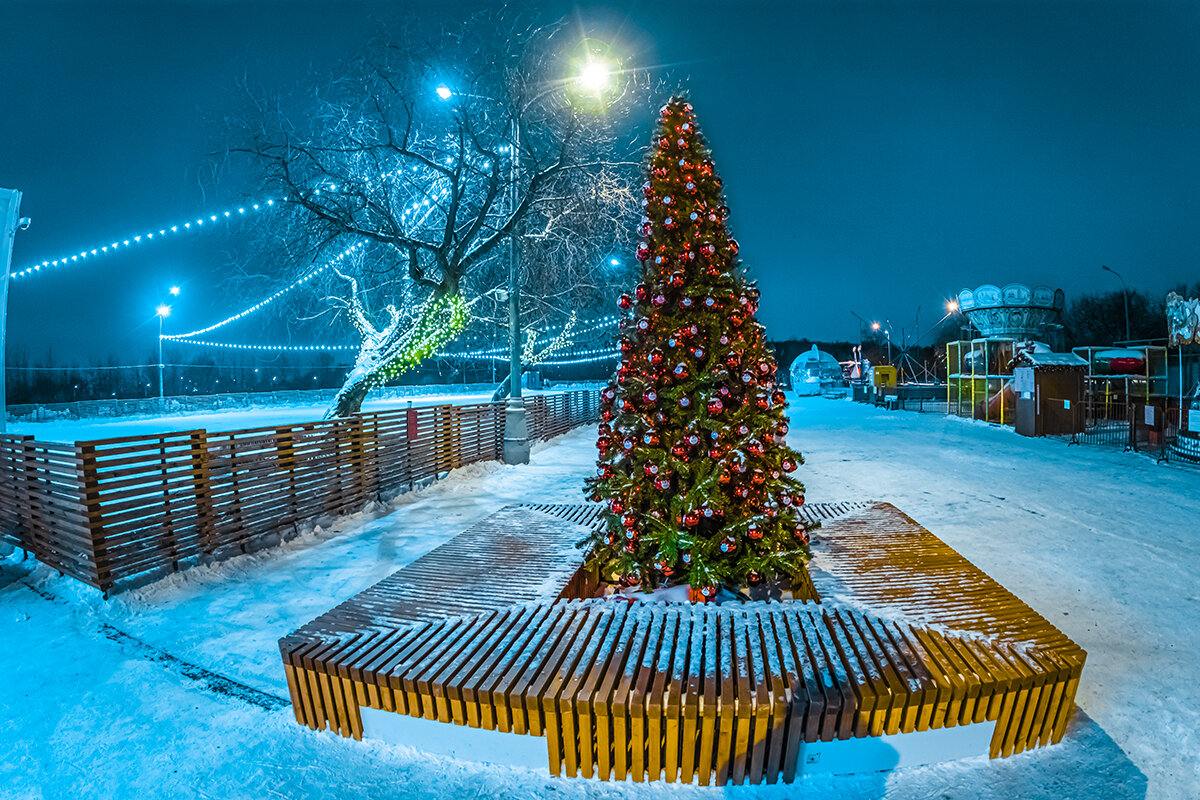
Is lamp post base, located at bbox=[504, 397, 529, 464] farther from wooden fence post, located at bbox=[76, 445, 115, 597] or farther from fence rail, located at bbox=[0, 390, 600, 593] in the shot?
wooden fence post, located at bbox=[76, 445, 115, 597]

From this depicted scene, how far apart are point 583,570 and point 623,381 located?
59.4 inches

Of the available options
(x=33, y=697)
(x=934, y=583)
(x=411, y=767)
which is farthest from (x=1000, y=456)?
(x=33, y=697)

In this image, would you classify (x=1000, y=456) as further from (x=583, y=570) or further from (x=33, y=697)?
(x=33, y=697)

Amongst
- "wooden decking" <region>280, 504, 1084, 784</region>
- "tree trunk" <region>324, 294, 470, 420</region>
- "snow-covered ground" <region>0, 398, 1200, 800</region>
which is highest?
"tree trunk" <region>324, 294, 470, 420</region>

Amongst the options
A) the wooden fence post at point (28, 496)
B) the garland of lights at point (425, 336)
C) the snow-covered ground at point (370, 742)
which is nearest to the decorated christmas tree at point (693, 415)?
the snow-covered ground at point (370, 742)

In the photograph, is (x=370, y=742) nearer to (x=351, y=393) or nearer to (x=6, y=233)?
(x=6, y=233)

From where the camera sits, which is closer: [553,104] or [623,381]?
[623,381]

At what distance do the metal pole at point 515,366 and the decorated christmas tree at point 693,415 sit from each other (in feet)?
27.2

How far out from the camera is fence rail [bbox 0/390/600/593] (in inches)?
210

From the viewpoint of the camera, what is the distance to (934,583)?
13.8ft

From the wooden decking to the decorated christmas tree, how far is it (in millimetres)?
511

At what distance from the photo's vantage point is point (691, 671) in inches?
116

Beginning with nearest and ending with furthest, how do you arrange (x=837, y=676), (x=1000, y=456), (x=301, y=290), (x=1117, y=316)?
(x=837, y=676), (x=1000, y=456), (x=301, y=290), (x=1117, y=316)

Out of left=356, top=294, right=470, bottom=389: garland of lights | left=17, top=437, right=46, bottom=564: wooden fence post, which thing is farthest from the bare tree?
left=17, top=437, right=46, bottom=564: wooden fence post
